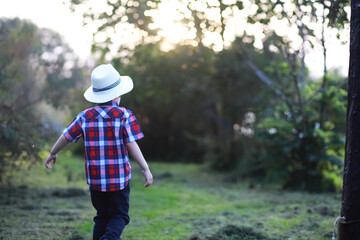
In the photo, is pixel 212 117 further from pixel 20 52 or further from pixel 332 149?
pixel 20 52

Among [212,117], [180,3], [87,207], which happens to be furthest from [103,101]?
[212,117]

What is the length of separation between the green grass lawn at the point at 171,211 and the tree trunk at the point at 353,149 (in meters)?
1.49

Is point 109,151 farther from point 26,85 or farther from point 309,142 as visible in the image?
point 309,142

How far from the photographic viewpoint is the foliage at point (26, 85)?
6.45 metres

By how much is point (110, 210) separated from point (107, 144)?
2.00 ft

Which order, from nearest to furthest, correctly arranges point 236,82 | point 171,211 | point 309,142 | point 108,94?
1. point 108,94
2. point 171,211
3. point 309,142
4. point 236,82

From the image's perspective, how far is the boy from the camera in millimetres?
3604

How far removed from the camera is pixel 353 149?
3.23 metres

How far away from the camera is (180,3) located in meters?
6.11

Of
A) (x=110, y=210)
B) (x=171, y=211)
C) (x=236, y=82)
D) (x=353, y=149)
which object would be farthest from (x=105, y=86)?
(x=236, y=82)

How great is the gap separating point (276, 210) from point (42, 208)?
3637 mm

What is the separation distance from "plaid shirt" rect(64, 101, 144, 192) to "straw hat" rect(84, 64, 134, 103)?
12cm

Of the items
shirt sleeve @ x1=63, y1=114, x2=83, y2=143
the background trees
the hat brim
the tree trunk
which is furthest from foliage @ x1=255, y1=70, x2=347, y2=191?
shirt sleeve @ x1=63, y1=114, x2=83, y2=143

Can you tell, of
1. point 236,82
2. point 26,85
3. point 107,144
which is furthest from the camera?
point 236,82
